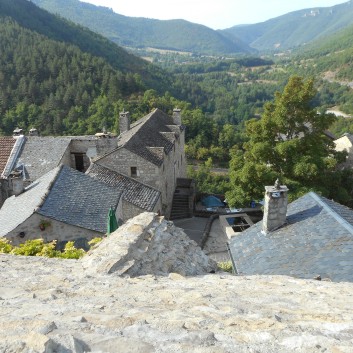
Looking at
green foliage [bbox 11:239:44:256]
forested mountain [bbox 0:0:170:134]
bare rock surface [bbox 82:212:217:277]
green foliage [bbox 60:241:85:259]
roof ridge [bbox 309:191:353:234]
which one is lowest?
forested mountain [bbox 0:0:170:134]

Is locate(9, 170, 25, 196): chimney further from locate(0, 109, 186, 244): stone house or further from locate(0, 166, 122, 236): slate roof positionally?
locate(0, 166, 122, 236): slate roof

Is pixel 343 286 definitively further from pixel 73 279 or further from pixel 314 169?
pixel 314 169

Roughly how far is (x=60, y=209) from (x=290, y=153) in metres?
12.1

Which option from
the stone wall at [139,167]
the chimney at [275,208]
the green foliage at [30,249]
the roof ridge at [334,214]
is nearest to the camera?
the green foliage at [30,249]

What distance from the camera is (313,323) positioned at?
3.69 metres

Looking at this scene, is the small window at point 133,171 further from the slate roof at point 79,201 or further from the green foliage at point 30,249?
the green foliage at point 30,249

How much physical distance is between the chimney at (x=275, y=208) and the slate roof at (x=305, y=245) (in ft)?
0.70

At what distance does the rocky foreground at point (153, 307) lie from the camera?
3066 mm

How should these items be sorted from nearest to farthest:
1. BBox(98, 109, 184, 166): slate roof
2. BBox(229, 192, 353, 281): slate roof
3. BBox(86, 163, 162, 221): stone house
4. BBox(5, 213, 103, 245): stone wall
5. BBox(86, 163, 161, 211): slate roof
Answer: BBox(229, 192, 353, 281): slate roof < BBox(5, 213, 103, 245): stone wall < BBox(86, 163, 162, 221): stone house < BBox(86, 163, 161, 211): slate roof < BBox(98, 109, 184, 166): slate roof

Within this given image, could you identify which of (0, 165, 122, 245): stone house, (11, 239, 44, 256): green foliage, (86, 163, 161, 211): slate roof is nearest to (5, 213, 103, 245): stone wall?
(0, 165, 122, 245): stone house

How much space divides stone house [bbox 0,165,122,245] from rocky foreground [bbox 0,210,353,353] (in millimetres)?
6828

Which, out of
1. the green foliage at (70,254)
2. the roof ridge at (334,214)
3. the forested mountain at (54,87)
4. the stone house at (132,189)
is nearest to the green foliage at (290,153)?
the stone house at (132,189)

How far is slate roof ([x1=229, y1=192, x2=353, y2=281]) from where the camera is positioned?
32.6 feet

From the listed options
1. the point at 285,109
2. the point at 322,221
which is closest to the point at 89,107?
the point at 285,109
